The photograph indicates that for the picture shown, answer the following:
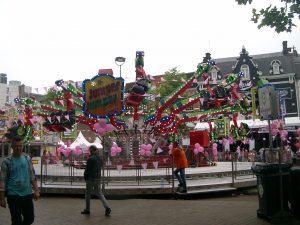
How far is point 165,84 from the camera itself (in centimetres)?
4000

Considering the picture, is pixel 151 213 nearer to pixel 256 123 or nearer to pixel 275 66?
pixel 256 123

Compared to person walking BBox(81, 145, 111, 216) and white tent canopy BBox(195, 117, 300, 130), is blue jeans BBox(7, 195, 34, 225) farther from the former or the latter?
white tent canopy BBox(195, 117, 300, 130)

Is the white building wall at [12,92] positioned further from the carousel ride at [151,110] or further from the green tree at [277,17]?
the green tree at [277,17]

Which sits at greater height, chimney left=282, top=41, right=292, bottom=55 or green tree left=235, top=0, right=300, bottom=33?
chimney left=282, top=41, right=292, bottom=55

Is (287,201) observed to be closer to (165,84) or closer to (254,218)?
(254,218)

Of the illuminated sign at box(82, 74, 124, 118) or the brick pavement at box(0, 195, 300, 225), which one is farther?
the illuminated sign at box(82, 74, 124, 118)

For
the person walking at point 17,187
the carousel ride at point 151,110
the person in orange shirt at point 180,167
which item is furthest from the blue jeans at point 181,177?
the carousel ride at point 151,110

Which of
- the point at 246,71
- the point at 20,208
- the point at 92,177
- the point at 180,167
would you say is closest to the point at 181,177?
the point at 180,167

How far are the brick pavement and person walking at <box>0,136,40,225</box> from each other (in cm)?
281

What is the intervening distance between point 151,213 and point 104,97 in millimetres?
7664

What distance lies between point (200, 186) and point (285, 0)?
6968 mm

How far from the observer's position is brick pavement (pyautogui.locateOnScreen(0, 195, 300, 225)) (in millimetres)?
8391

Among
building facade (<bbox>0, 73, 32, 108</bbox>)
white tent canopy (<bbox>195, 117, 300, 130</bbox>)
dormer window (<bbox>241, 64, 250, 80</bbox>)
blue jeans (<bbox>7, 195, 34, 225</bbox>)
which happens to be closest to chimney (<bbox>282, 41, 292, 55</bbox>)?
dormer window (<bbox>241, 64, 250, 80</bbox>)

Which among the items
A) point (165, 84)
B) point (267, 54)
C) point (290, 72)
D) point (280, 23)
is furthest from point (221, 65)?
point (280, 23)
